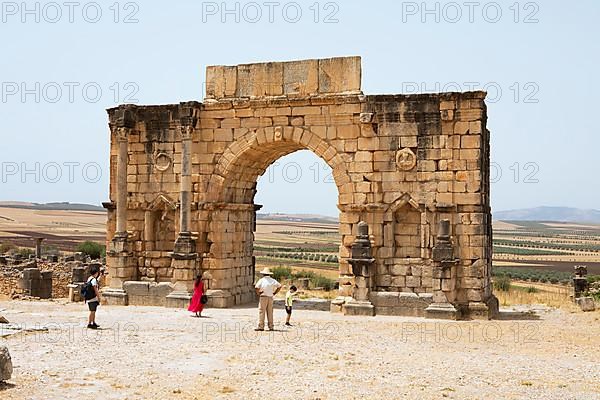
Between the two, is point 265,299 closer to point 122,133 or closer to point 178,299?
point 178,299

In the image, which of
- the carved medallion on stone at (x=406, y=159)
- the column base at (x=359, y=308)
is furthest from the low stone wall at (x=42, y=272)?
the carved medallion on stone at (x=406, y=159)

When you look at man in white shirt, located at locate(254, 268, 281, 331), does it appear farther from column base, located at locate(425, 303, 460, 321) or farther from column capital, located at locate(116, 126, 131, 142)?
column capital, located at locate(116, 126, 131, 142)

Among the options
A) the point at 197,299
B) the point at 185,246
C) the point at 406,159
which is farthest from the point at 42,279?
the point at 406,159

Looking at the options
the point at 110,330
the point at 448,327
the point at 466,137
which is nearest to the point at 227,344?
the point at 110,330

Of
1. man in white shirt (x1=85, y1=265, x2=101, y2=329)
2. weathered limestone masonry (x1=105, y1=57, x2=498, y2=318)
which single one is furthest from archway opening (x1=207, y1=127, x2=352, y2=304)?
man in white shirt (x1=85, y1=265, x2=101, y2=329)

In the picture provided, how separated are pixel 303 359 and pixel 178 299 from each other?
7.01m

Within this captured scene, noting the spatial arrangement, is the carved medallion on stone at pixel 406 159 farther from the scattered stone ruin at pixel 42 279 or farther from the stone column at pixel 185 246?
the scattered stone ruin at pixel 42 279

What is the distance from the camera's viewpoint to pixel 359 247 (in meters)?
15.7

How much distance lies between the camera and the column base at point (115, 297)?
17406 mm

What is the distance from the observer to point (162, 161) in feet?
58.0

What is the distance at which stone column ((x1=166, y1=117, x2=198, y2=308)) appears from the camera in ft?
55.4

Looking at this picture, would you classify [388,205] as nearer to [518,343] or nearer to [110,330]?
[518,343]

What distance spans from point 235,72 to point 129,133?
2952mm

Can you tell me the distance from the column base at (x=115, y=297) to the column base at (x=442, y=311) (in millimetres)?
6986
